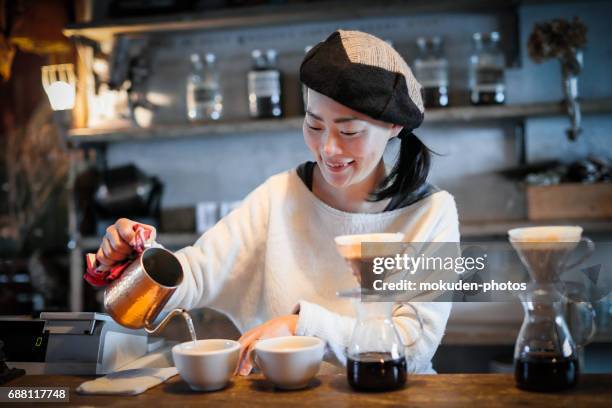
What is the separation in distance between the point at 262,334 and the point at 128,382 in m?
0.28

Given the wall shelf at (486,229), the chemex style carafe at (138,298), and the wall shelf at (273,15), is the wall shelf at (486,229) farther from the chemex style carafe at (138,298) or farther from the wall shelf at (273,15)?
the chemex style carafe at (138,298)

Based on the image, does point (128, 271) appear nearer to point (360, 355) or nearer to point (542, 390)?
point (360, 355)

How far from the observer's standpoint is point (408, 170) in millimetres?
1683

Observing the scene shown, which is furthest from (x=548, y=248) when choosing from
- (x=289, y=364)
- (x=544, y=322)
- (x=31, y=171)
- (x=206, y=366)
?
(x=31, y=171)

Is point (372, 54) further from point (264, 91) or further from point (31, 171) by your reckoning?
point (31, 171)

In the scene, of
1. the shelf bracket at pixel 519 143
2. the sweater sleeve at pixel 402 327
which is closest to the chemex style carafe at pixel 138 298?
the sweater sleeve at pixel 402 327

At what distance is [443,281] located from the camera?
1426 millimetres

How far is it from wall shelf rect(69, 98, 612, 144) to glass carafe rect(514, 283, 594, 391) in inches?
65.7

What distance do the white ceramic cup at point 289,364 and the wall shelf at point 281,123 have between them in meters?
1.72

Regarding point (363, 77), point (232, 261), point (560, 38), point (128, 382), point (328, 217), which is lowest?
point (128, 382)

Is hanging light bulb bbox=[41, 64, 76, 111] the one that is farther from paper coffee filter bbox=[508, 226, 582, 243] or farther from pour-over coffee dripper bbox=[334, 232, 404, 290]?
paper coffee filter bbox=[508, 226, 582, 243]

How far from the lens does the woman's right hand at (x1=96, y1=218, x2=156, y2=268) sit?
4.37 feet

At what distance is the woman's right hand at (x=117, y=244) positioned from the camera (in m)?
1.33

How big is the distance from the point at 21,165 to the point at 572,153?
2691mm
